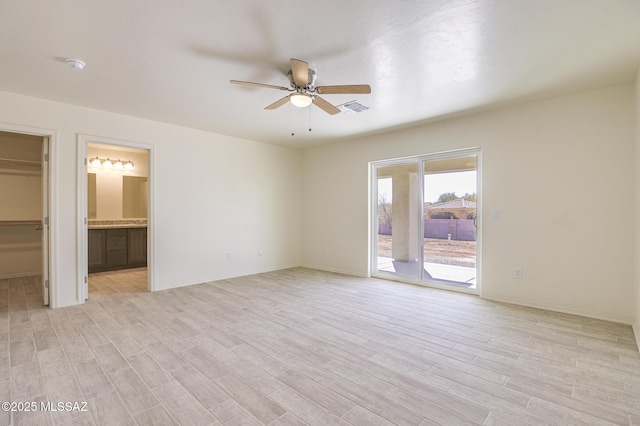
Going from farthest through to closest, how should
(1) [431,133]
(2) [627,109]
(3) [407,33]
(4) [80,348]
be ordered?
1. (1) [431,133]
2. (2) [627,109]
3. (4) [80,348]
4. (3) [407,33]

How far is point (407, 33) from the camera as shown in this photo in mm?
2293

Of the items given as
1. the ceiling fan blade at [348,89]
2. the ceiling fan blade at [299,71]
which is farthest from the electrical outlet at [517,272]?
the ceiling fan blade at [299,71]

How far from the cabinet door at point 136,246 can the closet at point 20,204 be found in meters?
1.43

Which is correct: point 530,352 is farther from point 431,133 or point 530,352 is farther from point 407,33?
point 431,133

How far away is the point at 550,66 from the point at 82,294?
595 centimetres

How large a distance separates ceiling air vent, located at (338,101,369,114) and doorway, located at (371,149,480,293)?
1.49 metres

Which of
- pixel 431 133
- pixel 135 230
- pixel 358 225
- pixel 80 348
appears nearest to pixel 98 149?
pixel 135 230

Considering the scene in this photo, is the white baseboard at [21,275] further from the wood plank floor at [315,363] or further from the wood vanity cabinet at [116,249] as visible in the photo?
the wood plank floor at [315,363]

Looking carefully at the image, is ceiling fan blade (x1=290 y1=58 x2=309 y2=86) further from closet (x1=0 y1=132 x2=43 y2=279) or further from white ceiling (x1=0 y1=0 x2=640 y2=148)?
Answer: closet (x1=0 y1=132 x2=43 y2=279)

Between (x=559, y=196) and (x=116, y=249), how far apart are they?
7429 millimetres

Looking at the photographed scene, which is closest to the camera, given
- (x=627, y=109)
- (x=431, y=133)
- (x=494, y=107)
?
(x=627, y=109)

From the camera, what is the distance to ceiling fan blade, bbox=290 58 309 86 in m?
2.44

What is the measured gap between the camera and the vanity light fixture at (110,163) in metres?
6.46

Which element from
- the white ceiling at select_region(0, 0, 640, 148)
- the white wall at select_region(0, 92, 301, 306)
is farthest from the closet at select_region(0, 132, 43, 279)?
the white ceiling at select_region(0, 0, 640, 148)
